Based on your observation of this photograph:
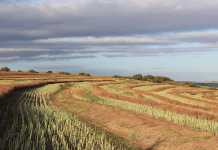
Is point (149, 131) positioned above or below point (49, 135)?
below

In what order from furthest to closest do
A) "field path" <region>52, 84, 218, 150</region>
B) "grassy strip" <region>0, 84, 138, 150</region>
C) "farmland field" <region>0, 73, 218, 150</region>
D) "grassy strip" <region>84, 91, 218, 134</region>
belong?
"grassy strip" <region>84, 91, 218, 134</region>, "field path" <region>52, 84, 218, 150</region>, "farmland field" <region>0, 73, 218, 150</region>, "grassy strip" <region>0, 84, 138, 150</region>

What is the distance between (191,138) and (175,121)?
18.0ft

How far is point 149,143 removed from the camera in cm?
1775

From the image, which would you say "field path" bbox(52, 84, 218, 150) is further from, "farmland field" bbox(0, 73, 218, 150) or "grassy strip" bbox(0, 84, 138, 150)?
"grassy strip" bbox(0, 84, 138, 150)


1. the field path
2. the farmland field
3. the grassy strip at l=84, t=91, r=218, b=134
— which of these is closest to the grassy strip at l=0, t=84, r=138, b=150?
the farmland field

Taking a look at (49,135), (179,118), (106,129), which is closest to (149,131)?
(106,129)

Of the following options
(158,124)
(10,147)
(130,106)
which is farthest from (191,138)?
(130,106)

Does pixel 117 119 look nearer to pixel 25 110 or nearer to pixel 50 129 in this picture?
pixel 25 110

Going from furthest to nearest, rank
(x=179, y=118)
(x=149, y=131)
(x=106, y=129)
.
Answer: (x=179, y=118) < (x=106, y=129) < (x=149, y=131)

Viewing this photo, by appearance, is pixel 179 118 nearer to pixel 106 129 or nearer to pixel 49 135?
pixel 106 129

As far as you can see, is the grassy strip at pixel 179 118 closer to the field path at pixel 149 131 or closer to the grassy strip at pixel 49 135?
the field path at pixel 149 131

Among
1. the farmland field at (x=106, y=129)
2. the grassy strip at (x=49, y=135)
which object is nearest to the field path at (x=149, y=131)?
the farmland field at (x=106, y=129)

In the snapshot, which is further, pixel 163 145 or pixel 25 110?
pixel 25 110

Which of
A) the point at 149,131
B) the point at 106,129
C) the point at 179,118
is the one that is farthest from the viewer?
the point at 179,118
